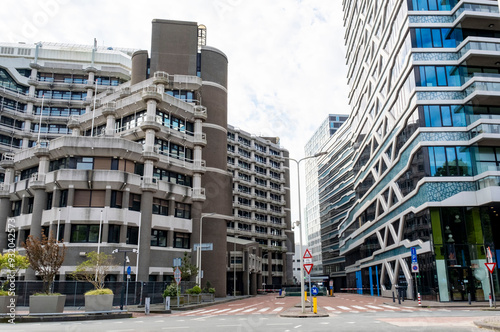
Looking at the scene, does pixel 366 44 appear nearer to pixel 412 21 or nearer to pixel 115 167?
pixel 412 21

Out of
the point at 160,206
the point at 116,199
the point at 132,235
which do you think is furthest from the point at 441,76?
the point at 132,235

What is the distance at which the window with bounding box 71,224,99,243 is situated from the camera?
41.5 metres

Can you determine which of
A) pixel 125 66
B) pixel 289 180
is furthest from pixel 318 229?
pixel 125 66

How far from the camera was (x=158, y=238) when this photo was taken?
157 feet

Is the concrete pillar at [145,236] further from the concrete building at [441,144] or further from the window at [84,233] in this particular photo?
the concrete building at [441,144]

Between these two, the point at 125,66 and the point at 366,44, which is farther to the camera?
the point at 125,66

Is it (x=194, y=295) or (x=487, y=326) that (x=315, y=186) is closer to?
(x=194, y=295)

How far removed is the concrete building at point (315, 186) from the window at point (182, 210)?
94.6 m

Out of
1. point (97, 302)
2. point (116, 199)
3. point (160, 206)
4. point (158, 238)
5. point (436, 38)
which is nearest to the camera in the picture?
point (97, 302)

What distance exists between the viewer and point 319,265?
495ft

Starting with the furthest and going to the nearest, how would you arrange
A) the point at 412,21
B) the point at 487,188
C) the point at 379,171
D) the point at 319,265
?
the point at 319,265 → the point at 379,171 → the point at 412,21 → the point at 487,188

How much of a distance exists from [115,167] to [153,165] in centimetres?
479

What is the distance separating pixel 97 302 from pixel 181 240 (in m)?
25.7

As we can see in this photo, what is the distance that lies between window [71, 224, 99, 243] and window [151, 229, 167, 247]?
700 centimetres
